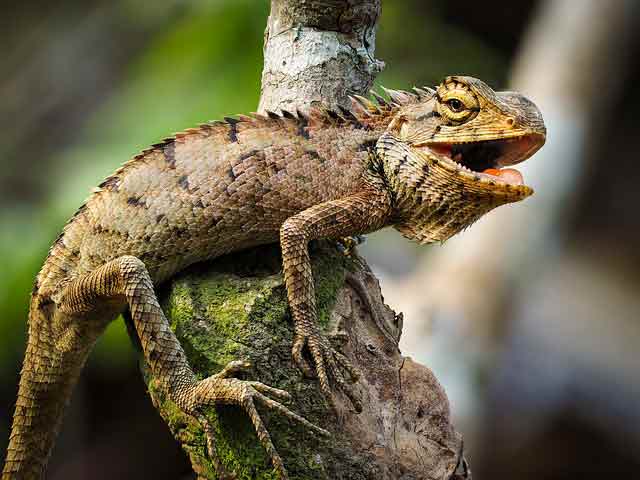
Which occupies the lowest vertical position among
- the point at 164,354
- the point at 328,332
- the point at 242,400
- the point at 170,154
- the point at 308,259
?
the point at 242,400

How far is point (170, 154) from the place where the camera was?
3777mm

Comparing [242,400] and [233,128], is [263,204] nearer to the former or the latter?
[233,128]

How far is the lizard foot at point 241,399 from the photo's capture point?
9.96 ft

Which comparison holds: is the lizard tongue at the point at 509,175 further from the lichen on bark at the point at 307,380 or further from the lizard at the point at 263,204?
the lichen on bark at the point at 307,380

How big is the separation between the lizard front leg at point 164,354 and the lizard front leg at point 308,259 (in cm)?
24

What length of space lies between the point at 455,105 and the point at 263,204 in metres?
1.01

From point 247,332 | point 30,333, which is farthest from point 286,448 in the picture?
point 30,333

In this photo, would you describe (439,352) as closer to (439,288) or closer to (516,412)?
(439,288)

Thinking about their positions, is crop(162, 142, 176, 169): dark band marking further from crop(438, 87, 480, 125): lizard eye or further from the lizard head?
crop(438, 87, 480, 125): lizard eye

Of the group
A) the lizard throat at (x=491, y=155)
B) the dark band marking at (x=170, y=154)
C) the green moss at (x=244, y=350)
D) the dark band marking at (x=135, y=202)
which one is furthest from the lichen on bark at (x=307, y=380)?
the lizard throat at (x=491, y=155)


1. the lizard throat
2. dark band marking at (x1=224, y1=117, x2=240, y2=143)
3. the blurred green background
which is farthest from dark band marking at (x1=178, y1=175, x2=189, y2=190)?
the blurred green background

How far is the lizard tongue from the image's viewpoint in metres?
3.54

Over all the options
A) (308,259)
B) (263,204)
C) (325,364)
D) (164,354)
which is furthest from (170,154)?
(325,364)

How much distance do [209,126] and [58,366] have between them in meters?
1.39
